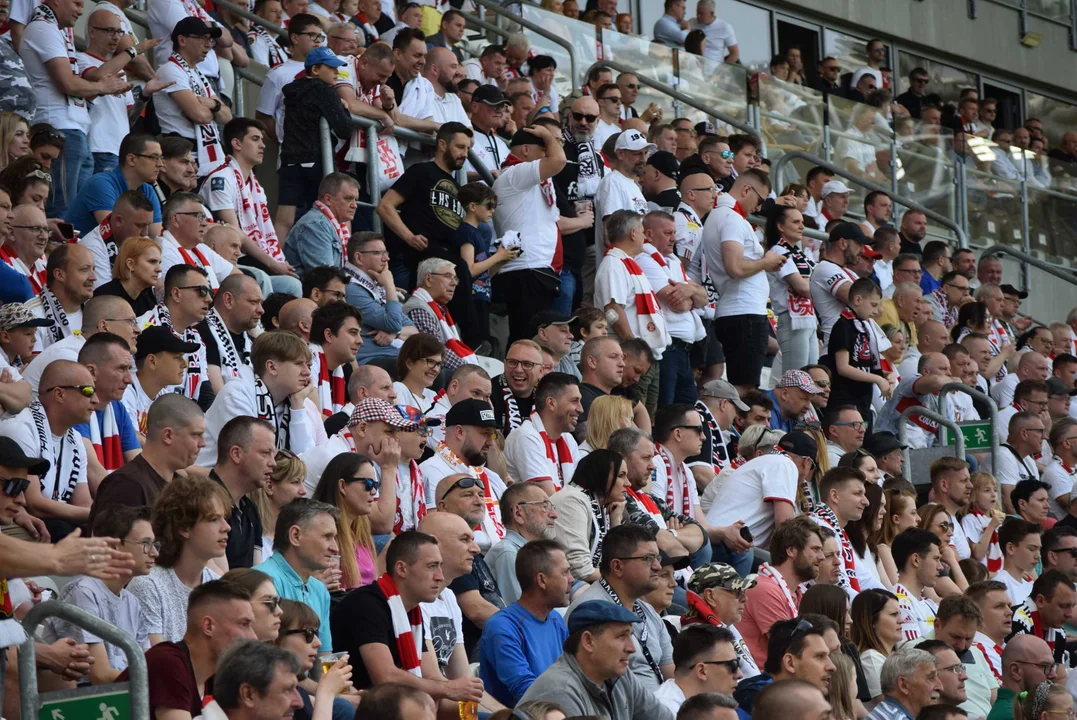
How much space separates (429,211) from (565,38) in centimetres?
511

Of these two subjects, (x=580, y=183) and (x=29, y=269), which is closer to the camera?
(x=29, y=269)

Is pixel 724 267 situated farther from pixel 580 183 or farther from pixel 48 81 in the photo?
pixel 48 81

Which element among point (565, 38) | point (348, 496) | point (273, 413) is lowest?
point (565, 38)

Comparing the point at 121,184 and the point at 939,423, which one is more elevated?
the point at 121,184

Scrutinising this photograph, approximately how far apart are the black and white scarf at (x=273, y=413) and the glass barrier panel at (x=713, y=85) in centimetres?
916

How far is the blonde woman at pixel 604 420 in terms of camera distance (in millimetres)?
9547

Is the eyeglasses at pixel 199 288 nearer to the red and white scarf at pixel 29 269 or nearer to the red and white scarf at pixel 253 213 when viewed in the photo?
the red and white scarf at pixel 29 269

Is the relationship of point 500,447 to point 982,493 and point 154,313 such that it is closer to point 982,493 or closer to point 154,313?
point 154,313

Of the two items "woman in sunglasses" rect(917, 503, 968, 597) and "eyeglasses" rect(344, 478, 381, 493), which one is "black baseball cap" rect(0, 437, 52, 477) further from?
"woman in sunglasses" rect(917, 503, 968, 597)

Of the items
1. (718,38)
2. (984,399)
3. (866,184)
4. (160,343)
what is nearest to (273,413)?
(160,343)

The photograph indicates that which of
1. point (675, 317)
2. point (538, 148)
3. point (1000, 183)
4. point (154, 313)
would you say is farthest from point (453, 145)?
point (1000, 183)

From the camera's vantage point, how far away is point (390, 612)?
673 cm

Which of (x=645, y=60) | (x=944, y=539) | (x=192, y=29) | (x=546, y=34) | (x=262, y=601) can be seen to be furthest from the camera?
(x=645, y=60)

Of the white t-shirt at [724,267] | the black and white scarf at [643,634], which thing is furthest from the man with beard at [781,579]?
the white t-shirt at [724,267]
